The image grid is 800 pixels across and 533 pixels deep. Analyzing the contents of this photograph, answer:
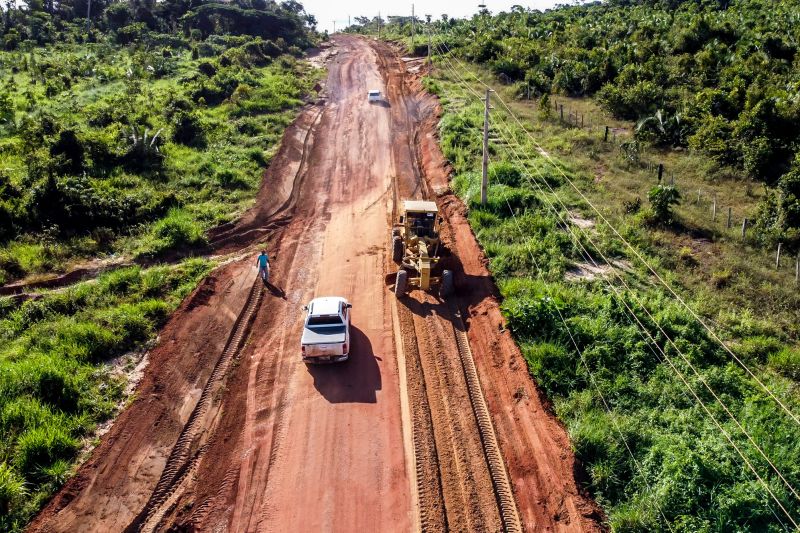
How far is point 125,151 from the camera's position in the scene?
32188 mm

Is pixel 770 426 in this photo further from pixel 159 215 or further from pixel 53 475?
pixel 159 215

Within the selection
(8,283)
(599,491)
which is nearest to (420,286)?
(599,491)

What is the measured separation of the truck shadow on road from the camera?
16.7 metres

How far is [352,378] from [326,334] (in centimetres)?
168

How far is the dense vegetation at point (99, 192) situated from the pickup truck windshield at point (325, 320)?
6046mm

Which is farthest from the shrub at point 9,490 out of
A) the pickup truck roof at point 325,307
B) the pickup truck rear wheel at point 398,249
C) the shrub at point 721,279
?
the shrub at point 721,279

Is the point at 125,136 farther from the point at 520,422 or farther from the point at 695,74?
the point at 695,74

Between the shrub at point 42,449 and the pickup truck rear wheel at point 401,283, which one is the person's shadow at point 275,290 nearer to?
the pickup truck rear wheel at point 401,283

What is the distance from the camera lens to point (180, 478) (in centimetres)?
1423

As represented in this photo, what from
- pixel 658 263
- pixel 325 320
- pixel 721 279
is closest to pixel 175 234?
pixel 325 320

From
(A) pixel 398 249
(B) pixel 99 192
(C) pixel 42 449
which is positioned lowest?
(C) pixel 42 449

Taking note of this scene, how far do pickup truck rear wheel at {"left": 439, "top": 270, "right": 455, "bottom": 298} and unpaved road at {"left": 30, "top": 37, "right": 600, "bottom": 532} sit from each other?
376 mm

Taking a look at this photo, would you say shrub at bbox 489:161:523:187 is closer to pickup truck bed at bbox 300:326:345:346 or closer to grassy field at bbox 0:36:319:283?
grassy field at bbox 0:36:319:283

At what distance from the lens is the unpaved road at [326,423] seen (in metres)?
13.2
